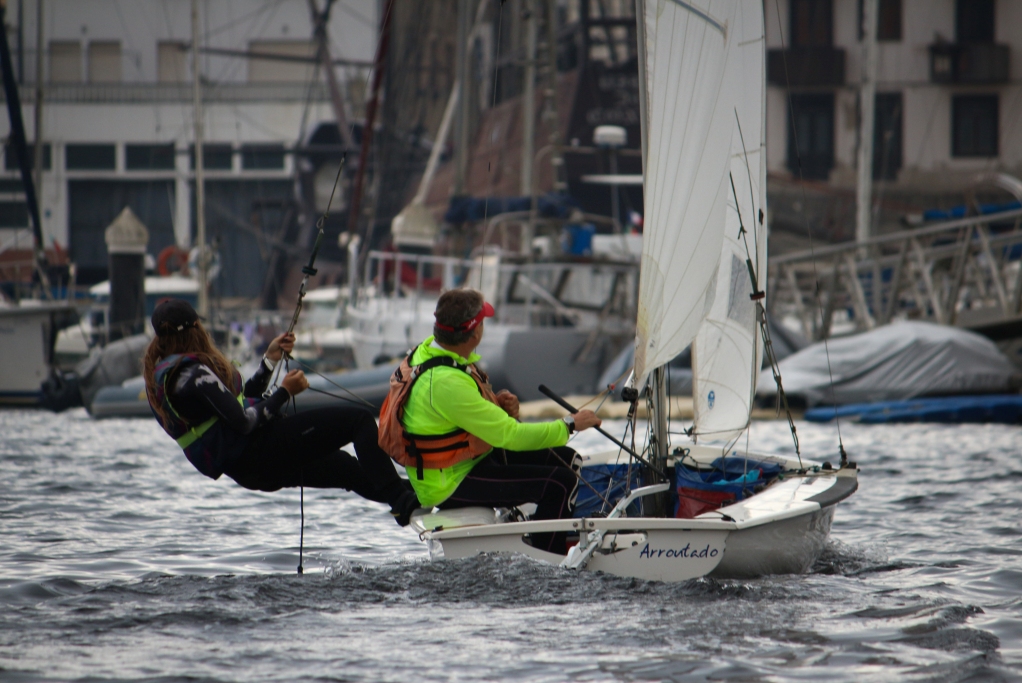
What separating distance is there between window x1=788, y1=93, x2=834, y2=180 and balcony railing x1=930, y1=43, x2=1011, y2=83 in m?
3.06

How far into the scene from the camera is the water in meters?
4.41

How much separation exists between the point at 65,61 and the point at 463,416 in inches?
1639

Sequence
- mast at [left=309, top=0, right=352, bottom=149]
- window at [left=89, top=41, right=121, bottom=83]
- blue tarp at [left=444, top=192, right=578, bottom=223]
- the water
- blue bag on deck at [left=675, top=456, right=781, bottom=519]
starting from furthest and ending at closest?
window at [left=89, top=41, right=121, bottom=83], mast at [left=309, top=0, right=352, bottom=149], blue tarp at [left=444, top=192, right=578, bottom=223], blue bag on deck at [left=675, top=456, right=781, bottom=519], the water

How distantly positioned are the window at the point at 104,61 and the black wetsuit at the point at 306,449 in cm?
3922

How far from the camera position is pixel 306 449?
588cm

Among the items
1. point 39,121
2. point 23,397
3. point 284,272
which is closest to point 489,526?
point 23,397

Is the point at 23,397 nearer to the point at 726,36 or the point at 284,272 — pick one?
the point at 726,36

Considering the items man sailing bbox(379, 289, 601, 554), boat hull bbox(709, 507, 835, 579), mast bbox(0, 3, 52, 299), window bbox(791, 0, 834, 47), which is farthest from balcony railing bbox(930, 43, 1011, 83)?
man sailing bbox(379, 289, 601, 554)

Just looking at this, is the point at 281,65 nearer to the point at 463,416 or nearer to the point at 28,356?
the point at 28,356

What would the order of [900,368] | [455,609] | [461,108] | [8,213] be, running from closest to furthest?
[455,609], [900,368], [461,108], [8,213]

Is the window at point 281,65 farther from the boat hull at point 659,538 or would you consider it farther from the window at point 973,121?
the boat hull at point 659,538

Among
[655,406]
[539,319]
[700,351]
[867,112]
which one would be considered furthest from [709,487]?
[867,112]

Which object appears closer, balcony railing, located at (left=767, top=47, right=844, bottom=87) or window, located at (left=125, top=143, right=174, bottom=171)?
balcony railing, located at (left=767, top=47, right=844, bottom=87)

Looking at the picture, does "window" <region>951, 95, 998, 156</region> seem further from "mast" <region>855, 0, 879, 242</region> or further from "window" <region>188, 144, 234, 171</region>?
"window" <region>188, 144, 234, 171</region>
